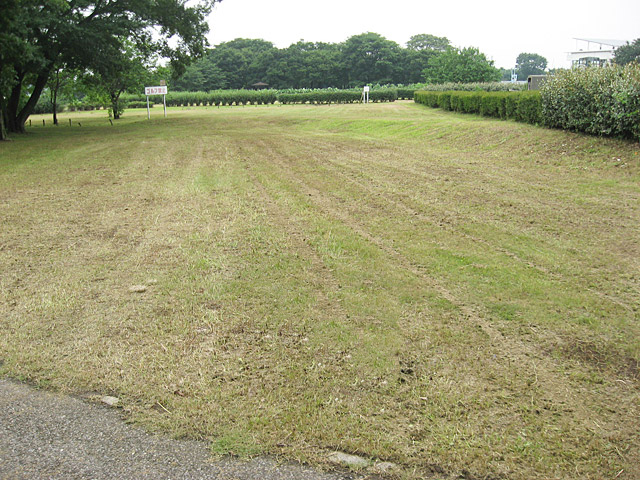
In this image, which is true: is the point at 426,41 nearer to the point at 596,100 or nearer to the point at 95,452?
the point at 596,100

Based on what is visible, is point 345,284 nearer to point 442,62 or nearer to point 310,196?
point 310,196

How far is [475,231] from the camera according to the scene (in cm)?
641

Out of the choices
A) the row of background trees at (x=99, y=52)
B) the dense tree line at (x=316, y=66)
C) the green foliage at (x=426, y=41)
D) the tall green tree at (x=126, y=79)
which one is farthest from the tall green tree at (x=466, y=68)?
the green foliage at (x=426, y=41)

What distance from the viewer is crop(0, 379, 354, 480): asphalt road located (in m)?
2.51

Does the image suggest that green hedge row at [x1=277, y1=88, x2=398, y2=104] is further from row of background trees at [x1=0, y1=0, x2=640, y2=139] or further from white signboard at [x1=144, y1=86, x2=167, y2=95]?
white signboard at [x1=144, y1=86, x2=167, y2=95]

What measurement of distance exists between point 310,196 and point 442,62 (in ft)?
155

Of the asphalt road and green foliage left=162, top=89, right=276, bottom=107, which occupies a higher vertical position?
green foliage left=162, top=89, right=276, bottom=107

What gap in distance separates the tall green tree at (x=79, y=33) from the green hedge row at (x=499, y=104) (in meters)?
13.3

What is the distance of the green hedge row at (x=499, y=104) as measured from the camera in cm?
1489

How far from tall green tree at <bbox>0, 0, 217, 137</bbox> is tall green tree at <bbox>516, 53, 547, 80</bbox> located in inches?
5406

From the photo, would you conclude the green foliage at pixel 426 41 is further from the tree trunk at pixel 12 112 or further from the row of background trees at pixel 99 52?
the tree trunk at pixel 12 112

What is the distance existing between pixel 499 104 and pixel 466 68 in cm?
3219

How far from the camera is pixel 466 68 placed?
1869 inches

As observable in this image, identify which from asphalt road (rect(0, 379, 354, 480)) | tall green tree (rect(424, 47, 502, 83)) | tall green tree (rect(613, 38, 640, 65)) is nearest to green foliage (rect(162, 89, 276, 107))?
tall green tree (rect(424, 47, 502, 83))
